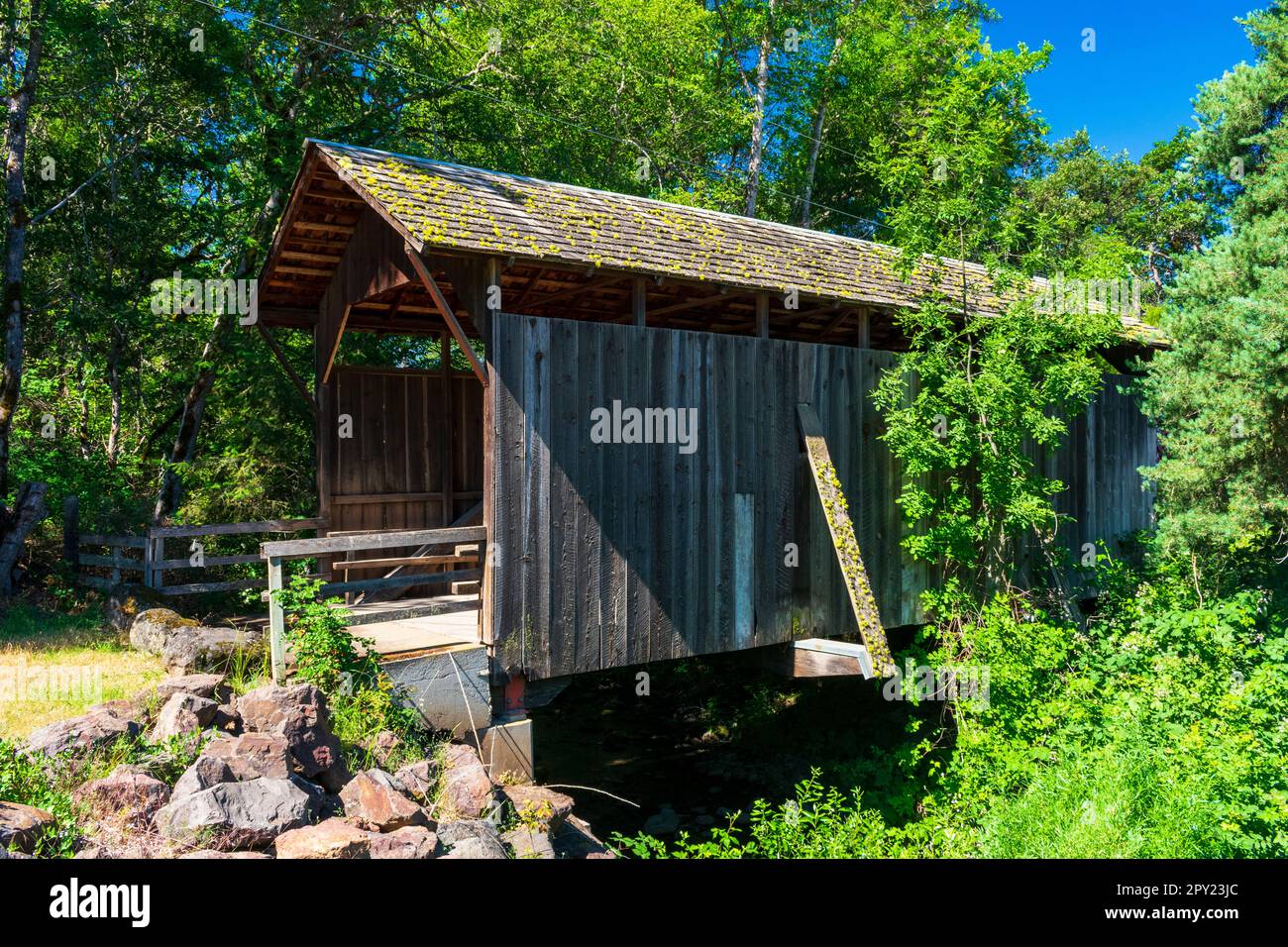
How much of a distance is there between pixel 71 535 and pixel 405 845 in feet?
27.4

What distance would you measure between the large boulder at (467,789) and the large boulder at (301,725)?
2.18 ft

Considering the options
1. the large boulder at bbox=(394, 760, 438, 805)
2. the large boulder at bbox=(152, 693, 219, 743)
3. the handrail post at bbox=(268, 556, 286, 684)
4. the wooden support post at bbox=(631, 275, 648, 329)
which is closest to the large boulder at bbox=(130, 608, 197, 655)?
the handrail post at bbox=(268, 556, 286, 684)

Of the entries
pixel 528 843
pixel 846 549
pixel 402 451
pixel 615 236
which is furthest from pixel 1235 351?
pixel 528 843

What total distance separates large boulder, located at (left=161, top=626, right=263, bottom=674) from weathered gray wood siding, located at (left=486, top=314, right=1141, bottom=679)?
6.93ft

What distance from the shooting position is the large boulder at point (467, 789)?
583cm

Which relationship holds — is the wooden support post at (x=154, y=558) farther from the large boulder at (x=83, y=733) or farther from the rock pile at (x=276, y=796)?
the large boulder at (x=83, y=733)

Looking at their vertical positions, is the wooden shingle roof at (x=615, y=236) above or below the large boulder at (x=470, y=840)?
above

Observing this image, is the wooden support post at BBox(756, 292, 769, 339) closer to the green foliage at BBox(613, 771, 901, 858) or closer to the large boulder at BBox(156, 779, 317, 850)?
the green foliage at BBox(613, 771, 901, 858)

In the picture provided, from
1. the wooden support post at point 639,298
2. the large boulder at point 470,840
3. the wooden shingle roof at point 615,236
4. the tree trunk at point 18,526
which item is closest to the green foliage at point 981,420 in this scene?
the wooden shingle roof at point 615,236

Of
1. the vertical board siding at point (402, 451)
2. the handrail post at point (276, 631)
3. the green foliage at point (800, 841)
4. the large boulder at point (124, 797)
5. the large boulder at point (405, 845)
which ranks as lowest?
the green foliage at point (800, 841)

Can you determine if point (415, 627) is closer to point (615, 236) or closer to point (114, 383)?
point (615, 236)

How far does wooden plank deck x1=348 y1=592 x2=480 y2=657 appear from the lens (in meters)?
7.08
